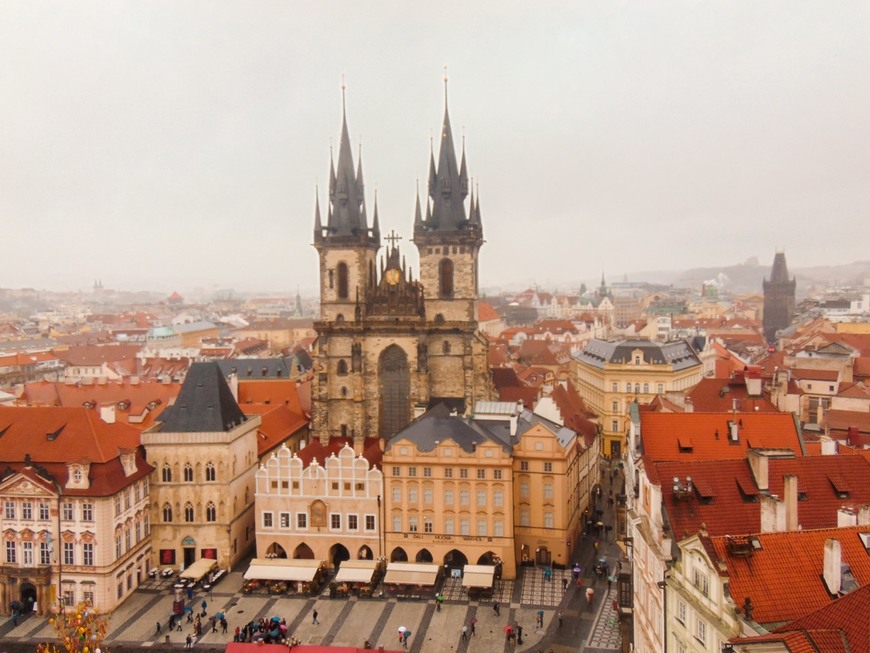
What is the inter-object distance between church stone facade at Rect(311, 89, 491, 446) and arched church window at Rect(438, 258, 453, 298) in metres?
0.11

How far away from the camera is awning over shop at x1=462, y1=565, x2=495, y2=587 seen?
184ft

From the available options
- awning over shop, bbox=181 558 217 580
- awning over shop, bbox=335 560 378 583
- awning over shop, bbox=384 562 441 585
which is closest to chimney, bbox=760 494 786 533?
awning over shop, bbox=384 562 441 585

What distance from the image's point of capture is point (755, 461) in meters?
38.4

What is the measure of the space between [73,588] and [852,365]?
286 ft

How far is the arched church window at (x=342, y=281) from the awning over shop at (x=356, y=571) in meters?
34.4

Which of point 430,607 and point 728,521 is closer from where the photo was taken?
point 728,521

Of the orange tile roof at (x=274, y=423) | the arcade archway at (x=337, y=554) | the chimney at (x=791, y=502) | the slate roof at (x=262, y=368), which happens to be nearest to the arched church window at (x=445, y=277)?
the orange tile roof at (x=274, y=423)

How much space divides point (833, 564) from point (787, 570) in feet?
5.60

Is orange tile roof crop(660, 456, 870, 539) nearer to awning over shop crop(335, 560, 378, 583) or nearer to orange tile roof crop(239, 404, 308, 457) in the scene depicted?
awning over shop crop(335, 560, 378, 583)

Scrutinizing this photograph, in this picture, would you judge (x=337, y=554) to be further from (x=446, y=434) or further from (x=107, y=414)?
(x=107, y=414)

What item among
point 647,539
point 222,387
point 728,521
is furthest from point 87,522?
point 728,521

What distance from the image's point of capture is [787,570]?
29.1m

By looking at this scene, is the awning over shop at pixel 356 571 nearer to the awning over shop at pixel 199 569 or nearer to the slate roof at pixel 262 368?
the awning over shop at pixel 199 569

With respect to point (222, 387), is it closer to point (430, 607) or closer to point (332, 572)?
point (332, 572)
